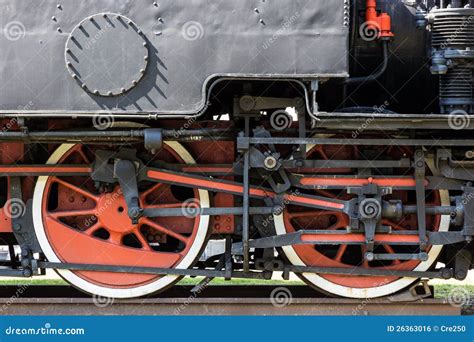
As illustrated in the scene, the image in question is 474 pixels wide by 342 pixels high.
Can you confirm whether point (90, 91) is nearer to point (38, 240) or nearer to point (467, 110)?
point (38, 240)

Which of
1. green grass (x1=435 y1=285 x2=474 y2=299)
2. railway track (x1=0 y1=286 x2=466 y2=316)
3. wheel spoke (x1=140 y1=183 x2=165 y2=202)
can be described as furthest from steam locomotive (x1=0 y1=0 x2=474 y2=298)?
green grass (x1=435 y1=285 x2=474 y2=299)

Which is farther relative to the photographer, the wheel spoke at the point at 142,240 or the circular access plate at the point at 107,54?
the wheel spoke at the point at 142,240

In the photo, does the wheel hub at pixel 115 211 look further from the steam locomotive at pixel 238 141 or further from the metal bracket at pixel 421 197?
the metal bracket at pixel 421 197

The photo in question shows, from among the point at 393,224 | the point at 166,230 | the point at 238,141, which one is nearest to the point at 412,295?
the point at 393,224

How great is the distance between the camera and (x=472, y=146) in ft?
21.3

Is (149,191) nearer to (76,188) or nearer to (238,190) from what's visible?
(76,188)

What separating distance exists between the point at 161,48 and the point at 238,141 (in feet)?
2.93

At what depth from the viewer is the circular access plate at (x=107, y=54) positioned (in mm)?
5922

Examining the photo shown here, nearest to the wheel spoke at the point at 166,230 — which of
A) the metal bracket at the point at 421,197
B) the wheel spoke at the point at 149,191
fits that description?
the wheel spoke at the point at 149,191

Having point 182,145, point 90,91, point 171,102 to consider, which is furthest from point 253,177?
point 90,91

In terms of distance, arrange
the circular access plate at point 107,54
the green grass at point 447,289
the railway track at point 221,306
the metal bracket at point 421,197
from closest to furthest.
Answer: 1. the circular access plate at point 107,54
2. the metal bracket at point 421,197
3. the railway track at point 221,306
4. the green grass at point 447,289

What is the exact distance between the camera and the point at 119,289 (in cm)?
681

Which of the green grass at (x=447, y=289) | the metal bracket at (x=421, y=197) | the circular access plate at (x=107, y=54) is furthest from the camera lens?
the green grass at (x=447, y=289)

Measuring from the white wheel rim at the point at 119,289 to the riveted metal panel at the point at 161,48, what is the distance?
87 cm
